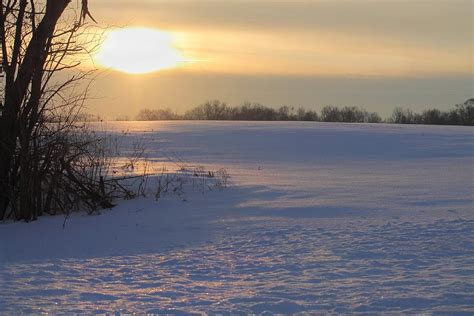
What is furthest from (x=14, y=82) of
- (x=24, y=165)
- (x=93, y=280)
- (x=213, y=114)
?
(x=213, y=114)

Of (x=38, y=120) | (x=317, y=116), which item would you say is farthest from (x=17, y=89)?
(x=317, y=116)

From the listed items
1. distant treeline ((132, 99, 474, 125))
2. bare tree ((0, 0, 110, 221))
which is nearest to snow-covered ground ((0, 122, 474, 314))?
bare tree ((0, 0, 110, 221))

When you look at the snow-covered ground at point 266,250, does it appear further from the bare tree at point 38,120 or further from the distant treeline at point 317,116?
the distant treeline at point 317,116

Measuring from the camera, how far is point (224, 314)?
4898mm

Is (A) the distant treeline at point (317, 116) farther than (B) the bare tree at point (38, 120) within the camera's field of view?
Yes

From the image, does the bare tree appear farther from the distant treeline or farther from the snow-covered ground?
the distant treeline

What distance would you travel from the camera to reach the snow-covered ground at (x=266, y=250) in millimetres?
5258

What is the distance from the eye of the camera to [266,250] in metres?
7.07

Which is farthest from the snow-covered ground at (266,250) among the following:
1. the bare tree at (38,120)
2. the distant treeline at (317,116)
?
the distant treeline at (317,116)

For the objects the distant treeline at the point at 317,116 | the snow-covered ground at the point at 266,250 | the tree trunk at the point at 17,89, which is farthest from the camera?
the distant treeline at the point at 317,116

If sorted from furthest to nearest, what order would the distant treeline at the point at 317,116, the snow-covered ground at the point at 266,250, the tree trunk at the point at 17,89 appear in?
the distant treeline at the point at 317,116 → the tree trunk at the point at 17,89 → the snow-covered ground at the point at 266,250

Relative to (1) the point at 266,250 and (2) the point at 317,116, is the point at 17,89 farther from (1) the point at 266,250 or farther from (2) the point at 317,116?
(2) the point at 317,116

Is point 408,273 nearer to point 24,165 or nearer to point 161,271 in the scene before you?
point 161,271

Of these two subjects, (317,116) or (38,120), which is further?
(317,116)
